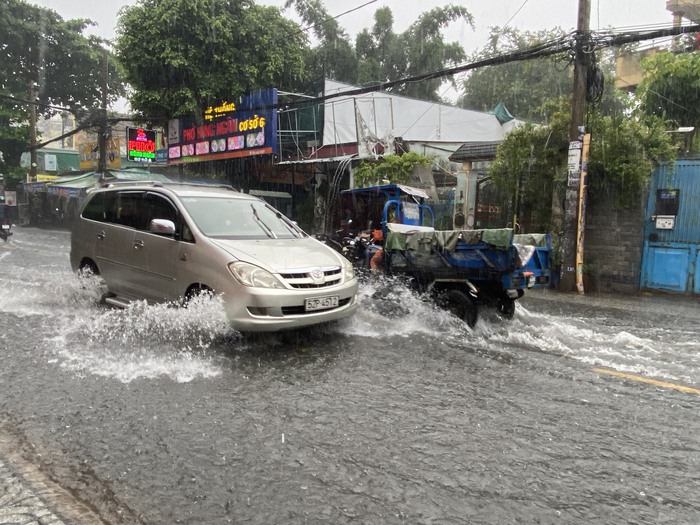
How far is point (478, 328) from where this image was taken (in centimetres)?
667

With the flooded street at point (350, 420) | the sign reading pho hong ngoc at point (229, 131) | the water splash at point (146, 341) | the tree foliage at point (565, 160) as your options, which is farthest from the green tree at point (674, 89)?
the water splash at point (146, 341)

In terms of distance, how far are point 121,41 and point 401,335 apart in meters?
20.5

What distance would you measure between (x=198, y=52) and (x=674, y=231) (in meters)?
18.4

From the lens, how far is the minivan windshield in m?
5.73

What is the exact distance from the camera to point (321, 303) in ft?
17.1

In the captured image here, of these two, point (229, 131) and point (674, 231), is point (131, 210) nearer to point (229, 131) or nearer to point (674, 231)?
point (674, 231)

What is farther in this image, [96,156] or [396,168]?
[96,156]

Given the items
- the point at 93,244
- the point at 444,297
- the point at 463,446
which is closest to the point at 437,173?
the point at 444,297

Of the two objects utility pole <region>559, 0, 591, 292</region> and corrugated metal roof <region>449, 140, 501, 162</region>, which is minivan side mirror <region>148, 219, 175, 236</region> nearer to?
utility pole <region>559, 0, 591, 292</region>

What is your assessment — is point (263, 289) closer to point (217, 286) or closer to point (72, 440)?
point (217, 286)

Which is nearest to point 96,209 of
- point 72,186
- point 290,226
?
point 290,226

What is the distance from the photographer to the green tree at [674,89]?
1435 cm

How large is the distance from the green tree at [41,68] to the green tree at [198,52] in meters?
11.6

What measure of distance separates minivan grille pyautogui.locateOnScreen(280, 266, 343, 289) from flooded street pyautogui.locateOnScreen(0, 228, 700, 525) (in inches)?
27.7
